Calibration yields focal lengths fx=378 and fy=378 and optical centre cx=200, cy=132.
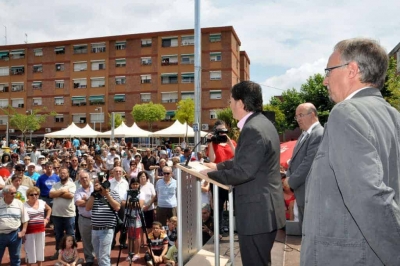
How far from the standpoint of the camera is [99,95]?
5222cm

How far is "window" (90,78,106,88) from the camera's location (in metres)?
52.3

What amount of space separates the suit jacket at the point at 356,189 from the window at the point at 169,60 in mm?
49185

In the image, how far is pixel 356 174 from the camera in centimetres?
150

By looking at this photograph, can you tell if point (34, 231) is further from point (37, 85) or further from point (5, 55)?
point (5, 55)

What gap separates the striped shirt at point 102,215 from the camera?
6590 mm

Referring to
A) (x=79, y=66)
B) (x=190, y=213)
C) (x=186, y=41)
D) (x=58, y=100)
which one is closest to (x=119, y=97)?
(x=79, y=66)

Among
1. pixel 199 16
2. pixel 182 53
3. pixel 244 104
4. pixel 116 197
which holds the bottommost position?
pixel 116 197

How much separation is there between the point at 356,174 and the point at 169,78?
49399 mm

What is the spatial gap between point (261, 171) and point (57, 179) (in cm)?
770

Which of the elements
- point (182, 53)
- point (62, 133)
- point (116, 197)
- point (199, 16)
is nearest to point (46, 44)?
point (182, 53)

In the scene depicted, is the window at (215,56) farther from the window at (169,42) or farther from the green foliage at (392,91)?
the green foliage at (392,91)

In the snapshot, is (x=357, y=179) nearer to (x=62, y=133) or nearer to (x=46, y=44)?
(x=62, y=133)

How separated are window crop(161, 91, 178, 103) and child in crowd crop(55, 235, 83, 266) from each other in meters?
43.5

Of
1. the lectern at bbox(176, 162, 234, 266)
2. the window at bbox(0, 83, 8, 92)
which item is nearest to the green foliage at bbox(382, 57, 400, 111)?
the lectern at bbox(176, 162, 234, 266)
